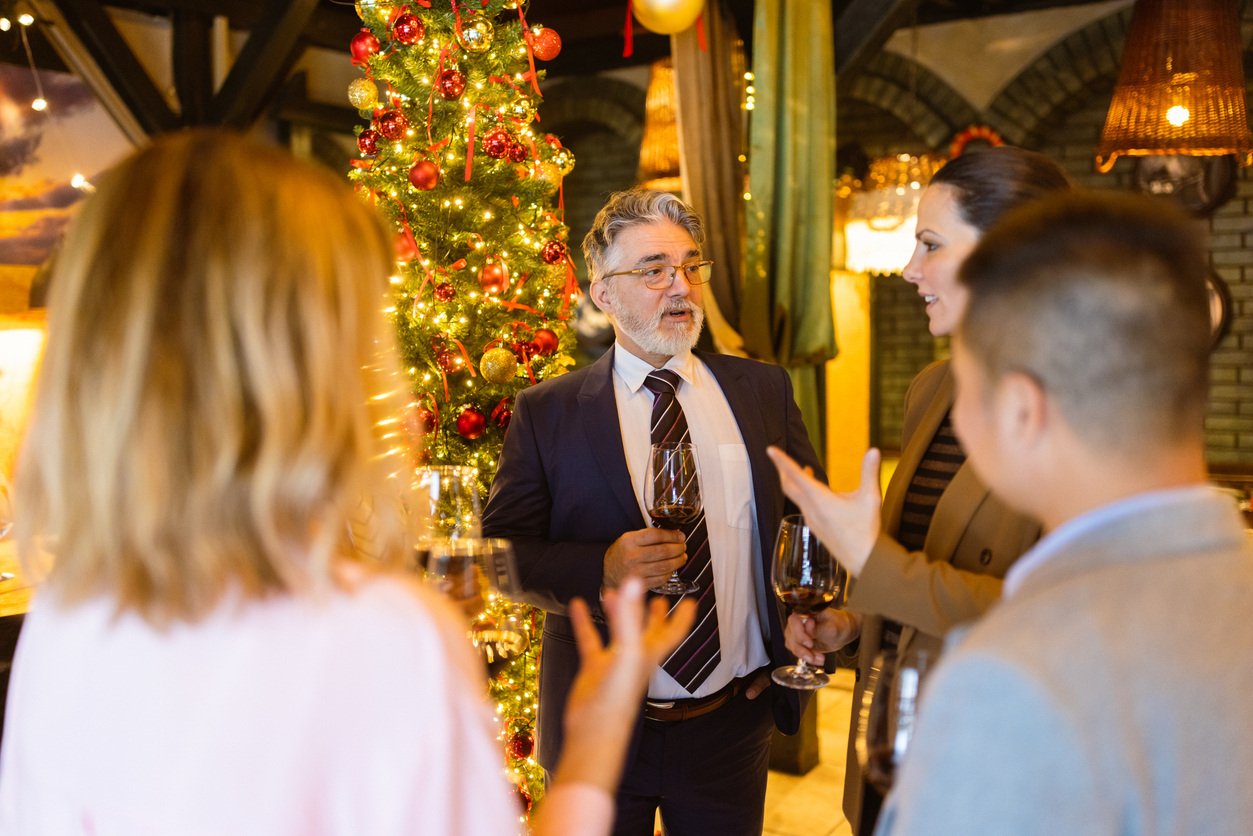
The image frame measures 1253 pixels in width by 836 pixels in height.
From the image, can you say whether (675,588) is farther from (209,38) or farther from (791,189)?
(209,38)

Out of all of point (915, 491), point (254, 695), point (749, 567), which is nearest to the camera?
point (254, 695)

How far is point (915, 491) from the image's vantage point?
167 centimetres

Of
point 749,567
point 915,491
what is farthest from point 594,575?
point 915,491

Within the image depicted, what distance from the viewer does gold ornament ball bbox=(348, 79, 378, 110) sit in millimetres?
3076

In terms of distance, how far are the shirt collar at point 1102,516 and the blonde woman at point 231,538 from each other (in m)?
0.48

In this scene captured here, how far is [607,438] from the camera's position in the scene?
2.21m

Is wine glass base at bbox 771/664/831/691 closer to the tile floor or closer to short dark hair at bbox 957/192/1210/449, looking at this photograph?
short dark hair at bbox 957/192/1210/449

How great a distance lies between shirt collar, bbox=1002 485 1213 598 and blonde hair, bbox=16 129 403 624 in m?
0.56

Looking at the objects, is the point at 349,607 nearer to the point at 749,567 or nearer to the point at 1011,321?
the point at 1011,321

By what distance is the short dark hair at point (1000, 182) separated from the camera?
4.99 feet

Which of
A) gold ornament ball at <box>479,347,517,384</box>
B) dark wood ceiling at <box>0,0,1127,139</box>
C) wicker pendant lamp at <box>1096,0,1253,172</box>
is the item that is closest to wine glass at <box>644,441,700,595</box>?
gold ornament ball at <box>479,347,517,384</box>

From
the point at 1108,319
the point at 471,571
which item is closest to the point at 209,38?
the point at 471,571

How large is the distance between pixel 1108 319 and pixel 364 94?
2.64m

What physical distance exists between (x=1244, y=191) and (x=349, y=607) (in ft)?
21.9
